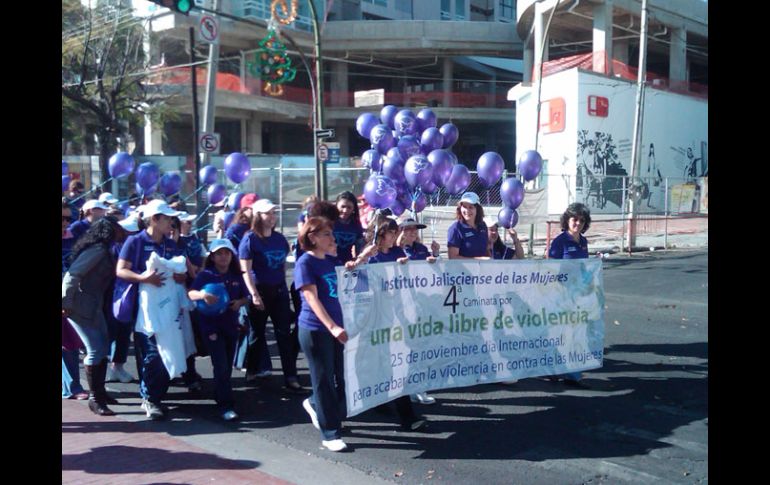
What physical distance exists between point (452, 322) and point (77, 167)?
2547cm

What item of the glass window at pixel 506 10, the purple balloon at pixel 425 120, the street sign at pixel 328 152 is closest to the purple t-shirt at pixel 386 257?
the purple balloon at pixel 425 120

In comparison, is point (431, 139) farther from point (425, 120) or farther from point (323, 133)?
point (323, 133)

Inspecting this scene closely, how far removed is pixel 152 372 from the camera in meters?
6.23

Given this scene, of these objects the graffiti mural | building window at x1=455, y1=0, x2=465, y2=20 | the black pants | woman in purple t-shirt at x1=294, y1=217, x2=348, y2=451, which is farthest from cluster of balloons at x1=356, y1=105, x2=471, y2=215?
building window at x1=455, y1=0, x2=465, y2=20

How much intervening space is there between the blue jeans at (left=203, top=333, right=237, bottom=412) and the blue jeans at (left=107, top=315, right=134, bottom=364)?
130 centimetres

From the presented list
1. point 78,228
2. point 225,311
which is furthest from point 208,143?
point 225,311

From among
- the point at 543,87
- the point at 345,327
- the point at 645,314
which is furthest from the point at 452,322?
the point at 543,87

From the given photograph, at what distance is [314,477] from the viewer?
5.03 metres

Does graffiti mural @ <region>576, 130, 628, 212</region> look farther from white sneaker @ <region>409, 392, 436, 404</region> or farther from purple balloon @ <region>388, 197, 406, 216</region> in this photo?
white sneaker @ <region>409, 392, 436, 404</region>

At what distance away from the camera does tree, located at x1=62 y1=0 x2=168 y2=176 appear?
88.2 feet

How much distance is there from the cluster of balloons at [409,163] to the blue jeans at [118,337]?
3700 mm

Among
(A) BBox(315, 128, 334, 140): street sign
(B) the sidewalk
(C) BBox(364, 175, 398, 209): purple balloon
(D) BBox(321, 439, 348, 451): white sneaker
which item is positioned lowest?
(B) the sidewalk
